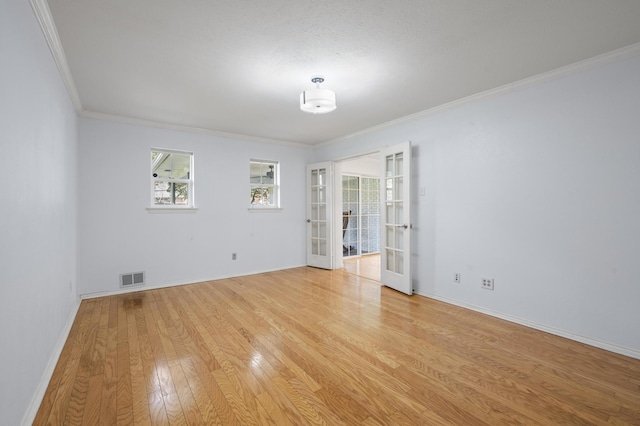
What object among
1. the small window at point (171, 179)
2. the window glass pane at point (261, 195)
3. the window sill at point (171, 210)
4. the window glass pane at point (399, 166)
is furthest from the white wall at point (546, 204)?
the small window at point (171, 179)

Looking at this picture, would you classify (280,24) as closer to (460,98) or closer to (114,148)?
(460,98)

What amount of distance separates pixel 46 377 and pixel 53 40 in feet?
8.34

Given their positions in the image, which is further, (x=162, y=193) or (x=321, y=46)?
(x=162, y=193)

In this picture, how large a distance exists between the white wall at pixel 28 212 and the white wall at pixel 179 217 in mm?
1451

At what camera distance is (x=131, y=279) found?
421 centimetres

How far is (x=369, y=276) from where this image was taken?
515 centimetres

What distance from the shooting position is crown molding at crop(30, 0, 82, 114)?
6.04ft

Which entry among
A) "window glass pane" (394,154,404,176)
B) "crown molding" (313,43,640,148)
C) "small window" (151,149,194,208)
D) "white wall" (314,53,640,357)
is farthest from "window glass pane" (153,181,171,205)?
"white wall" (314,53,640,357)

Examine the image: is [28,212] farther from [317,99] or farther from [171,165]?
[171,165]

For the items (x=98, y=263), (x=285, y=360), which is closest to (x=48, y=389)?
(x=285, y=360)

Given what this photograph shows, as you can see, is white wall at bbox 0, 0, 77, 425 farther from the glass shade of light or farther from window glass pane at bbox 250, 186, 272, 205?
window glass pane at bbox 250, 186, 272, 205

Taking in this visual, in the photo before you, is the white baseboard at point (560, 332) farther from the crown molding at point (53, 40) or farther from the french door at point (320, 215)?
the crown molding at point (53, 40)

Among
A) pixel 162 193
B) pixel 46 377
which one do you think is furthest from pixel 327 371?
pixel 162 193

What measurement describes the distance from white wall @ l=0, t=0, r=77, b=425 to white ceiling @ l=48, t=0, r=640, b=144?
0.48 m
